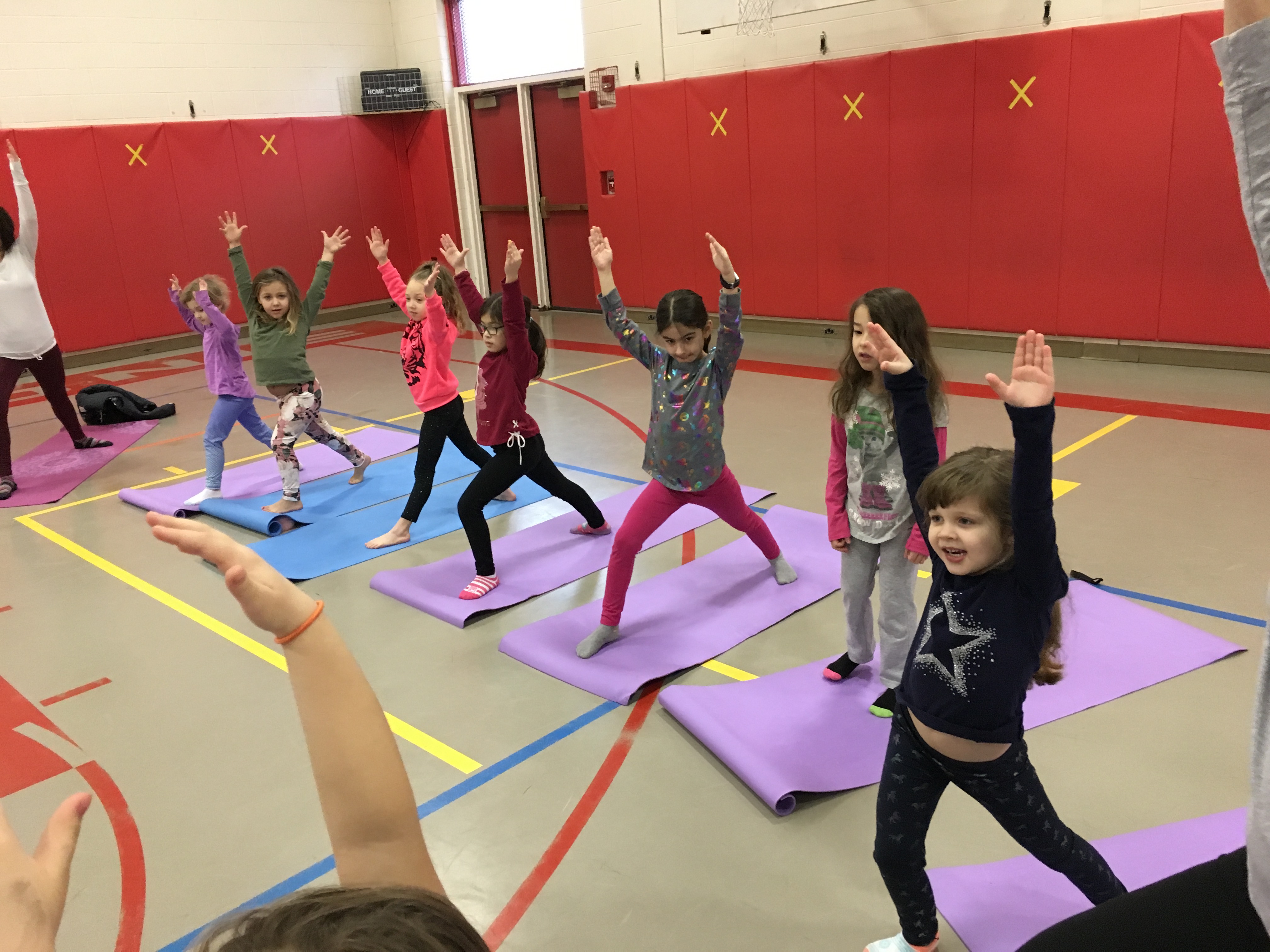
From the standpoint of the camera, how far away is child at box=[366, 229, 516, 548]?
498 cm

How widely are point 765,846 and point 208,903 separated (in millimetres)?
1483

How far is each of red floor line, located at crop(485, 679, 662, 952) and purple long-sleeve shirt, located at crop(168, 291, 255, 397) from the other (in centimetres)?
350

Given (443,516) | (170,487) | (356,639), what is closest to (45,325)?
(170,487)

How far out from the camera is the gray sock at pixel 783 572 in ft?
13.9

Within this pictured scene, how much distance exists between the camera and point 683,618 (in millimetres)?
3980

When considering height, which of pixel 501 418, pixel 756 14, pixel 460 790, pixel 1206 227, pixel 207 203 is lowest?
pixel 460 790

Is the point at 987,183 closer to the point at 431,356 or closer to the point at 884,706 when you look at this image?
the point at 431,356

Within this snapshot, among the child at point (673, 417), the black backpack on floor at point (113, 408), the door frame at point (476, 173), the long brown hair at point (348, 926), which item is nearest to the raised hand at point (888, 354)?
the child at point (673, 417)

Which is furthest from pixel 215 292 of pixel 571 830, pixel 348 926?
pixel 348 926

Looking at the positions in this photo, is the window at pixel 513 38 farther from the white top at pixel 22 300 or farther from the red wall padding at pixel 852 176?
the white top at pixel 22 300

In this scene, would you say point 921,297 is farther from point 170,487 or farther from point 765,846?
point 765,846

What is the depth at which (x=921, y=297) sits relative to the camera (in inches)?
344

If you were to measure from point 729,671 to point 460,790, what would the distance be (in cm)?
109

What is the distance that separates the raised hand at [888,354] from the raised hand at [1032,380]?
0.33 metres
